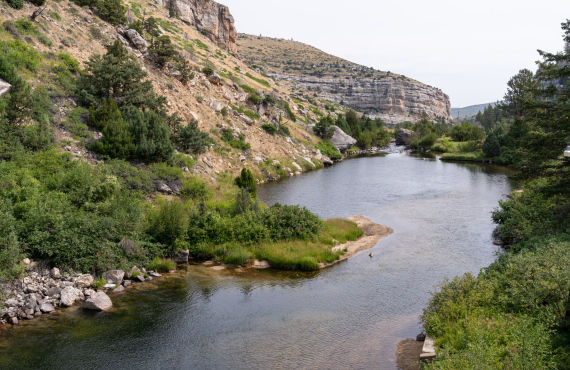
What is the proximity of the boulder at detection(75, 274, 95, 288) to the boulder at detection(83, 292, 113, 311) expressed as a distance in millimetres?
1614

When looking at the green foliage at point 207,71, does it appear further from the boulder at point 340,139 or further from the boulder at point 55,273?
the boulder at point 55,273

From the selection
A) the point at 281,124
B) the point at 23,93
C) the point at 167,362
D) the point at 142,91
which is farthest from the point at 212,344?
the point at 281,124

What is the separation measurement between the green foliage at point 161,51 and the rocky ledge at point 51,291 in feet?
123

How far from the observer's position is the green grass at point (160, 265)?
83.0ft

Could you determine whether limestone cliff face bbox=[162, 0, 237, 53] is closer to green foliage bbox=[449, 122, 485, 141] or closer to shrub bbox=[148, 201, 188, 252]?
green foliage bbox=[449, 122, 485, 141]

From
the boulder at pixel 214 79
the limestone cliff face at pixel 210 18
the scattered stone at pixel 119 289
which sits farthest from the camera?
the limestone cliff face at pixel 210 18

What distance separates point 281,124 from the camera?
72.2m

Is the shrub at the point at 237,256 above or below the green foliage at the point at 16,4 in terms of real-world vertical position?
below

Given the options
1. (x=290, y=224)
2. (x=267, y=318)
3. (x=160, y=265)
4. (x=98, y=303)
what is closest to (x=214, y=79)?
(x=290, y=224)

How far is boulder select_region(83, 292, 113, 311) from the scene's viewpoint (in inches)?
787

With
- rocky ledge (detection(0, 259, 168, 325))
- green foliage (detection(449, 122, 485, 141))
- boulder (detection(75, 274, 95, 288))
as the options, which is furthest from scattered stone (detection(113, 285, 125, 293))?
green foliage (detection(449, 122, 485, 141))

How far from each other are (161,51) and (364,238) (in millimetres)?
36903

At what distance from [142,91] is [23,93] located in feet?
41.5

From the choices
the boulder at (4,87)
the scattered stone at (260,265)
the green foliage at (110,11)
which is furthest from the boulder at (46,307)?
the green foliage at (110,11)
